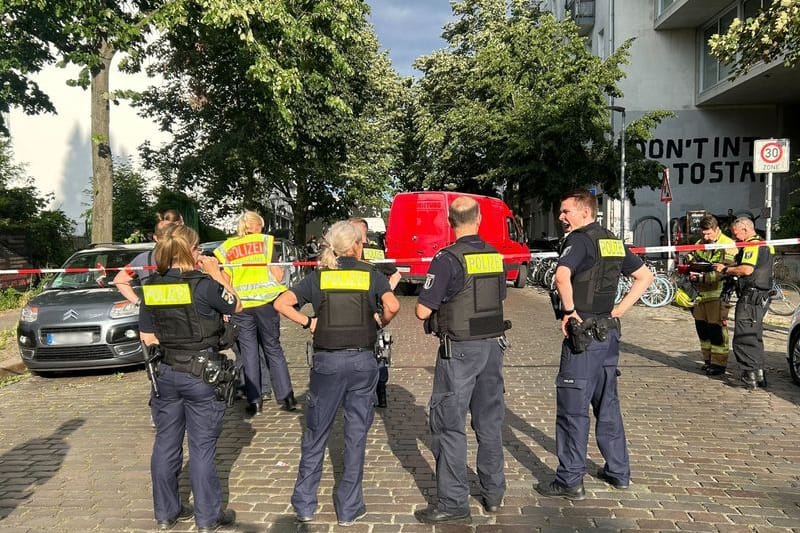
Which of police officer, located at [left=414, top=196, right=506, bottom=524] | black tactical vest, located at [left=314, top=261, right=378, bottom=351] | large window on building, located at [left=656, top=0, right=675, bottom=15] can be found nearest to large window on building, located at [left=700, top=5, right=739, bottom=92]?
large window on building, located at [left=656, top=0, right=675, bottom=15]

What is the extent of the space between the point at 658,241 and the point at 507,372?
2231cm

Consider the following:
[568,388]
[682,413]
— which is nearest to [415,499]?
[568,388]

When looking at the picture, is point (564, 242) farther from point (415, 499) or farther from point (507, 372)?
point (507, 372)

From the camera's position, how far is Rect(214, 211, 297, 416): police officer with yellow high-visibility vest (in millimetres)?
5672

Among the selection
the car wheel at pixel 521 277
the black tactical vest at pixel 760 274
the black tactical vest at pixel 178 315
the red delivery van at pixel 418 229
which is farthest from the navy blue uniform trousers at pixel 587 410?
the car wheel at pixel 521 277

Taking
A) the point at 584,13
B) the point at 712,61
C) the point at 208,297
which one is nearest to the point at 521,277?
the point at 712,61

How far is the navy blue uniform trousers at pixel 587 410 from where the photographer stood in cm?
383

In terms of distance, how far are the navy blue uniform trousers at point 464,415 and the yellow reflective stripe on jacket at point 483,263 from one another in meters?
0.41

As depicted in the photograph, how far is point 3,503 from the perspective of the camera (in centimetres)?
403

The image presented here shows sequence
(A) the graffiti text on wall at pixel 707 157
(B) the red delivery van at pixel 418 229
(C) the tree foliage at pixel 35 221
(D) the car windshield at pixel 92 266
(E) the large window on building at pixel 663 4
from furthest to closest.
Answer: (A) the graffiti text on wall at pixel 707 157 → (E) the large window on building at pixel 663 4 → (C) the tree foliage at pixel 35 221 → (B) the red delivery van at pixel 418 229 → (D) the car windshield at pixel 92 266

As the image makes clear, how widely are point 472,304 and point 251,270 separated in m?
2.78

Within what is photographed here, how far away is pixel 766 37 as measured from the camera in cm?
809

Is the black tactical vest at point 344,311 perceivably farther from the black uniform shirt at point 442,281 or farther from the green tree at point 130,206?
the green tree at point 130,206

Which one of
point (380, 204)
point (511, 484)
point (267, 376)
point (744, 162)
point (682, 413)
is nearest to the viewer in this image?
point (511, 484)
